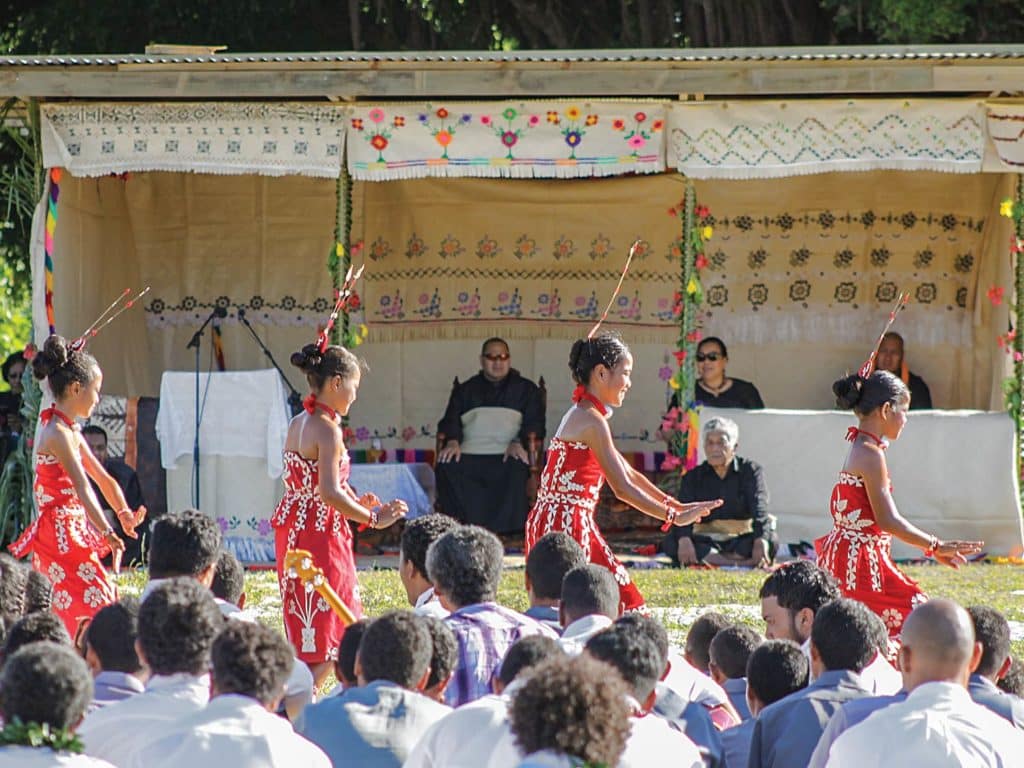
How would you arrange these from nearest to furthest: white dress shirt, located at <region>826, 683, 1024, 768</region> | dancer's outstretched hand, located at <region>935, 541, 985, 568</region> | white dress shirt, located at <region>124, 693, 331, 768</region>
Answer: white dress shirt, located at <region>124, 693, 331, 768</region>, white dress shirt, located at <region>826, 683, 1024, 768</region>, dancer's outstretched hand, located at <region>935, 541, 985, 568</region>

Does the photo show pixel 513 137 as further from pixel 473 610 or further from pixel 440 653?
pixel 440 653

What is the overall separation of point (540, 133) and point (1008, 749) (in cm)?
767

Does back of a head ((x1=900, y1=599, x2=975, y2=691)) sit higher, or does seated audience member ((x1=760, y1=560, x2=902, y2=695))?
back of a head ((x1=900, y1=599, x2=975, y2=691))

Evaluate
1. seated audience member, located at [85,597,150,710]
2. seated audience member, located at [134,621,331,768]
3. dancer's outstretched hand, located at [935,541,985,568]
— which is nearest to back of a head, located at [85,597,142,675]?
seated audience member, located at [85,597,150,710]

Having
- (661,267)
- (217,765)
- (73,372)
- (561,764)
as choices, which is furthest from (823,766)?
(661,267)

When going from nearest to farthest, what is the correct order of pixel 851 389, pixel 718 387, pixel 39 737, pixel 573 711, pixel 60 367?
pixel 573 711
pixel 39 737
pixel 851 389
pixel 60 367
pixel 718 387

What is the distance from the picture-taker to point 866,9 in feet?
52.0

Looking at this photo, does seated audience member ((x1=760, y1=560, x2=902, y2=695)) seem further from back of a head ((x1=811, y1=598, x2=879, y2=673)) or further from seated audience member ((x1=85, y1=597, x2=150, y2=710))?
seated audience member ((x1=85, y1=597, x2=150, y2=710))

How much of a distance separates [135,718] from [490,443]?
838 cm

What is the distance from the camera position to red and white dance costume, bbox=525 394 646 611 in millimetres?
6328

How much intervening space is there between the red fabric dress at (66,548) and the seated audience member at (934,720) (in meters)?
A: 3.69

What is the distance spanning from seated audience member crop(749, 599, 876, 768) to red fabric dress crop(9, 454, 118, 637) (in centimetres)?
A: 326

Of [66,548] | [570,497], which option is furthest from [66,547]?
[570,497]

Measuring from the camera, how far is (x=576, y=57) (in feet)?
34.3
